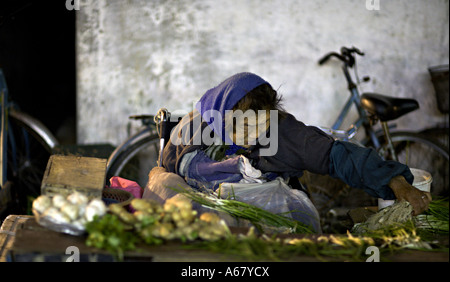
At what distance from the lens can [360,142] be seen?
4238mm

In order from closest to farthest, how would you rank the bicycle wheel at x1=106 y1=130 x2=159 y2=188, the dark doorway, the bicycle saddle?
the bicycle saddle
the bicycle wheel at x1=106 y1=130 x2=159 y2=188
the dark doorway

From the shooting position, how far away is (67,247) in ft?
6.31

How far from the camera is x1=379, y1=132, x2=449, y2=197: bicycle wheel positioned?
174 inches

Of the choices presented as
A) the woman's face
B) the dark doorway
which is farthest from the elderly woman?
the dark doorway

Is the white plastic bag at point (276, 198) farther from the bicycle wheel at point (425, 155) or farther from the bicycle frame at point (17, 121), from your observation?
the bicycle frame at point (17, 121)

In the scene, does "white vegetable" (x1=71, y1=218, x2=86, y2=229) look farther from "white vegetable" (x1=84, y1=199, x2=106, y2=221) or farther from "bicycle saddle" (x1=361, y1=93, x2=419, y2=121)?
"bicycle saddle" (x1=361, y1=93, x2=419, y2=121)

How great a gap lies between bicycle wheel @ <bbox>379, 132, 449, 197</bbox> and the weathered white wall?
22.4 inches

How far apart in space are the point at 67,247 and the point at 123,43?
2.98 m

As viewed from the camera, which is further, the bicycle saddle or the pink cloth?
the bicycle saddle

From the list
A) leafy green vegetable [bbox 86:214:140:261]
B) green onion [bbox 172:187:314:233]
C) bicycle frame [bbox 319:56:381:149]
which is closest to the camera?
leafy green vegetable [bbox 86:214:140:261]

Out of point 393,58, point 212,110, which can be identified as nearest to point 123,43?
point 212,110

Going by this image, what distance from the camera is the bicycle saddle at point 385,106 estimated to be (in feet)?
13.2

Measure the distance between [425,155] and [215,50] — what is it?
2.29 meters

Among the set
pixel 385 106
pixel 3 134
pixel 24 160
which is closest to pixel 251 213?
pixel 385 106
